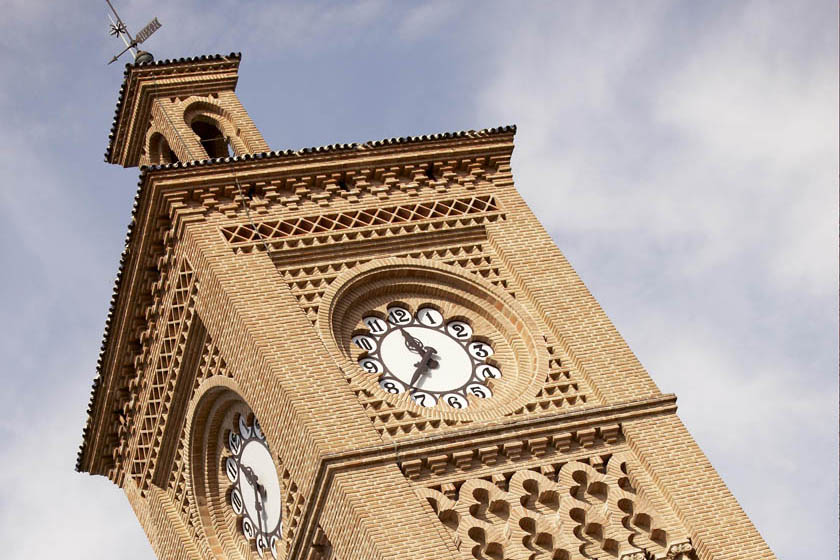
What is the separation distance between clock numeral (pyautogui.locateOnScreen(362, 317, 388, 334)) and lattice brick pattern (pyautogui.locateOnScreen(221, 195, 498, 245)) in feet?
4.42

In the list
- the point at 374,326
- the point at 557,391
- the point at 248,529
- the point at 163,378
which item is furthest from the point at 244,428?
the point at 557,391

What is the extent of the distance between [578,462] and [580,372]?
1.42 m

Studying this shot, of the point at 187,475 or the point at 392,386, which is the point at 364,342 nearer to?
the point at 392,386

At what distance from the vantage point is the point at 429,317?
2308 centimetres

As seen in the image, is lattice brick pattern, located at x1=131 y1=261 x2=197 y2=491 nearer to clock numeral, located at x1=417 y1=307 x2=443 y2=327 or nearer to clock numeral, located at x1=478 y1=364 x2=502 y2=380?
clock numeral, located at x1=417 y1=307 x2=443 y2=327

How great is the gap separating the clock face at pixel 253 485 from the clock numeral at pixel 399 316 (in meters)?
2.06

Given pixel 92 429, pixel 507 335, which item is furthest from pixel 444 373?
pixel 92 429

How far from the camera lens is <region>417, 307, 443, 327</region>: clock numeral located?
2300cm

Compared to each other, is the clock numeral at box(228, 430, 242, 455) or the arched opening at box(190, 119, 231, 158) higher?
the arched opening at box(190, 119, 231, 158)

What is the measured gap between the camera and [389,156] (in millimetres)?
24391

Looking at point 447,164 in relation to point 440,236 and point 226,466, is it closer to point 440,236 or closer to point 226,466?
point 440,236

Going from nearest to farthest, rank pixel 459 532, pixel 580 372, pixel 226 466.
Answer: pixel 459 532 < pixel 580 372 < pixel 226 466

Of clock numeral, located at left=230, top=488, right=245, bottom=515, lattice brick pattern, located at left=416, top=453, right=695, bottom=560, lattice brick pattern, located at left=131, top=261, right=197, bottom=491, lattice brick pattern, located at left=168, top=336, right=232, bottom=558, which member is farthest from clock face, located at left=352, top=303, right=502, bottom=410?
clock numeral, located at left=230, top=488, right=245, bottom=515

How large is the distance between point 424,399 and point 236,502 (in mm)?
3300
